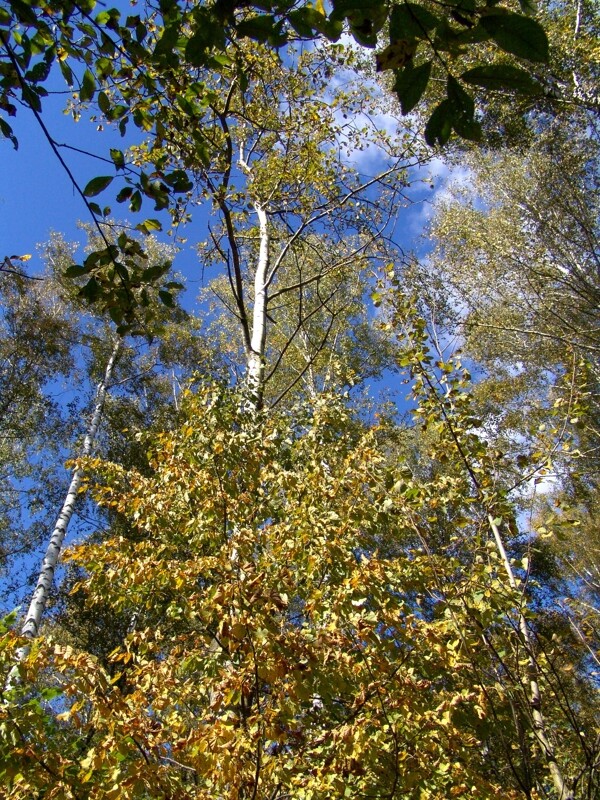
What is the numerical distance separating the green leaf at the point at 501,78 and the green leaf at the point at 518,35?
24 millimetres

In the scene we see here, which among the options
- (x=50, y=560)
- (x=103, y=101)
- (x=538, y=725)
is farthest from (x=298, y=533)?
(x=50, y=560)

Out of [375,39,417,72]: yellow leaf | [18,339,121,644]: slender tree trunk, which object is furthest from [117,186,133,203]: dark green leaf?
[18,339,121,644]: slender tree trunk

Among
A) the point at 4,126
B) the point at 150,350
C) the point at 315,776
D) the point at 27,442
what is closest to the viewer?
the point at 4,126

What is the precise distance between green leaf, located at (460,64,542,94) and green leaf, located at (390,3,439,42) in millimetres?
145

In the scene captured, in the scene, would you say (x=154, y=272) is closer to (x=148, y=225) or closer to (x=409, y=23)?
(x=148, y=225)

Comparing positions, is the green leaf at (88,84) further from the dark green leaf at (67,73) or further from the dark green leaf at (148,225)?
the dark green leaf at (148,225)

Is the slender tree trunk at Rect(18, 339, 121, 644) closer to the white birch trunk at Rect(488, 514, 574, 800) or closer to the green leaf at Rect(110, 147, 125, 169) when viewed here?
the green leaf at Rect(110, 147, 125, 169)

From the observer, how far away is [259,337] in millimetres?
5508

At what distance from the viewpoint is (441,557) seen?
273 cm

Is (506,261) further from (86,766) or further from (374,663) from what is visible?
(86,766)

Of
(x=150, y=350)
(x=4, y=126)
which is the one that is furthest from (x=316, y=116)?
(x=150, y=350)

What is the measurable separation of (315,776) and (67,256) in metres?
14.2

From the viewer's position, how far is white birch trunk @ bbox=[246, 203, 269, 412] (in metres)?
4.86

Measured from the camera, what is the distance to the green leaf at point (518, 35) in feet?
2.41
